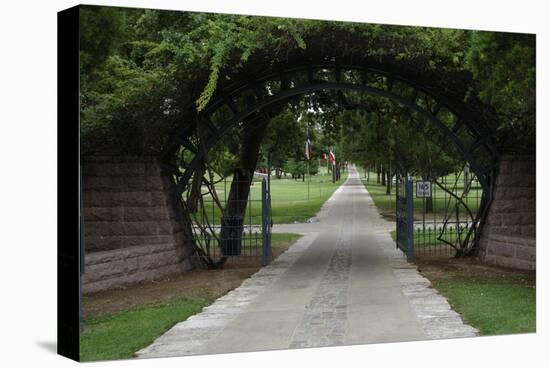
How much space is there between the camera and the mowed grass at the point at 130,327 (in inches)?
273

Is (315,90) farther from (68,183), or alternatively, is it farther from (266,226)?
(68,183)

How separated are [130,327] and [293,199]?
1591cm

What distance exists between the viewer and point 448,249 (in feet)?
47.0

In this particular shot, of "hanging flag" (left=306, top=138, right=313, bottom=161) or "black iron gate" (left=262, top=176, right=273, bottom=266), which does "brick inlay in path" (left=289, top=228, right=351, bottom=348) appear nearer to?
"black iron gate" (left=262, top=176, right=273, bottom=266)

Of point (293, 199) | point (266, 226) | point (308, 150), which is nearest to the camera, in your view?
point (266, 226)

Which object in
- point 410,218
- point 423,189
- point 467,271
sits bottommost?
point 467,271

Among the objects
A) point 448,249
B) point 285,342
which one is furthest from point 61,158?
point 448,249

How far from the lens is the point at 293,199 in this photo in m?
23.3

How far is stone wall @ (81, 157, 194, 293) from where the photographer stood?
32.2 ft

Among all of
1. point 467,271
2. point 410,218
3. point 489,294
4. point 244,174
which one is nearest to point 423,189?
point 410,218

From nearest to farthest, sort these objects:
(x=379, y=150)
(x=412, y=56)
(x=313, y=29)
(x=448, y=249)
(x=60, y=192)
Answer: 1. (x=60, y=192)
2. (x=313, y=29)
3. (x=412, y=56)
4. (x=448, y=249)
5. (x=379, y=150)

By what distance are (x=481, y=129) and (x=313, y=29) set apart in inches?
156

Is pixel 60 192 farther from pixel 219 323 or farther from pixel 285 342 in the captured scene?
pixel 285 342

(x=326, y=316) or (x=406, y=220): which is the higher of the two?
(x=406, y=220)
